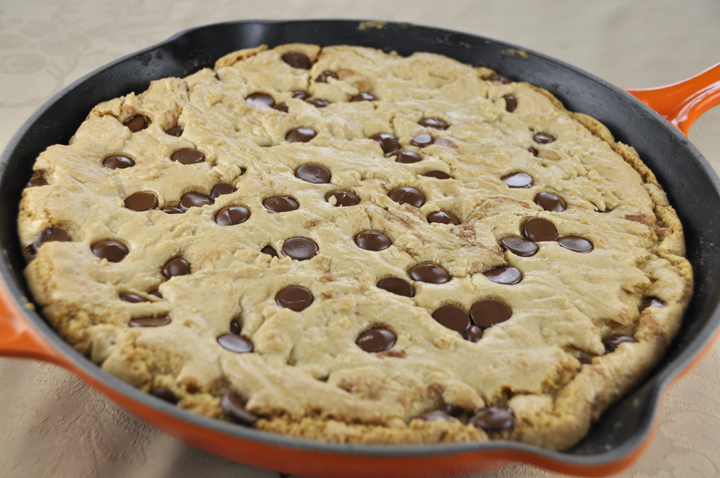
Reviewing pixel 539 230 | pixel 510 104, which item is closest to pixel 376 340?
pixel 539 230

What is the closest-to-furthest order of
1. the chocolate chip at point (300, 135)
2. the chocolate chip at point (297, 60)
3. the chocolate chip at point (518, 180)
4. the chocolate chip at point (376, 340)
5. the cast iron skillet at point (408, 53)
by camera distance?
the cast iron skillet at point (408, 53) → the chocolate chip at point (376, 340) → the chocolate chip at point (518, 180) → the chocolate chip at point (300, 135) → the chocolate chip at point (297, 60)

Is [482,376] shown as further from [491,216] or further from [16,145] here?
[16,145]

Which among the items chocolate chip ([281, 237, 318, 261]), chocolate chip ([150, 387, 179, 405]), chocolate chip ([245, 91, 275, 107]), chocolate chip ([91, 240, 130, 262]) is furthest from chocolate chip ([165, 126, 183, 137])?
chocolate chip ([150, 387, 179, 405])

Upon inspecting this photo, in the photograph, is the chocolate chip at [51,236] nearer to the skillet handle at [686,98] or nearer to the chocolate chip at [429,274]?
the chocolate chip at [429,274]

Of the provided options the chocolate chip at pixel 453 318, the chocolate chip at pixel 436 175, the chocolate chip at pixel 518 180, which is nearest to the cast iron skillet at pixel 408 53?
the chocolate chip at pixel 453 318

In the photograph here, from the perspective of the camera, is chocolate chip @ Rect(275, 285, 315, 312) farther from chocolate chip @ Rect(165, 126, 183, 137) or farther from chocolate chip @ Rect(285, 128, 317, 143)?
chocolate chip @ Rect(165, 126, 183, 137)
